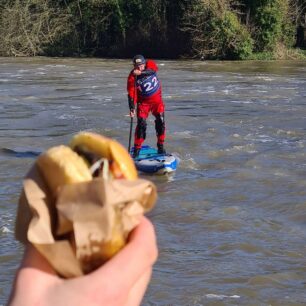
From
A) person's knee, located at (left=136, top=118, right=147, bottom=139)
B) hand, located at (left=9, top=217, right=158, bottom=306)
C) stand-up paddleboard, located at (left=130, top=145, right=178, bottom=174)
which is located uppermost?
hand, located at (left=9, top=217, right=158, bottom=306)

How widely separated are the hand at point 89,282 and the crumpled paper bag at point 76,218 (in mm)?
22

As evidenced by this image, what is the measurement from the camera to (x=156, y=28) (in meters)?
40.3

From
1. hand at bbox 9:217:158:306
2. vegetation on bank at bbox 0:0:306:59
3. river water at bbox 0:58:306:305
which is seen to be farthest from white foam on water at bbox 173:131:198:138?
vegetation on bank at bbox 0:0:306:59

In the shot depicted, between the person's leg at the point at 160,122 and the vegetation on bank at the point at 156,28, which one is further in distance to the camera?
the vegetation on bank at the point at 156,28

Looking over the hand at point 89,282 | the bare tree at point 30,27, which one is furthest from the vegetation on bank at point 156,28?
the hand at point 89,282

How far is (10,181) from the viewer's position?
953 centimetres

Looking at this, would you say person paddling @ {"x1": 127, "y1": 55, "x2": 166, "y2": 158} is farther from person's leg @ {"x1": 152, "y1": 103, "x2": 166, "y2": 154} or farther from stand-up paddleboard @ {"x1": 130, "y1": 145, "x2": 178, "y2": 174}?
stand-up paddleboard @ {"x1": 130, "y1": 145, "x2": 178, "y2": 174}

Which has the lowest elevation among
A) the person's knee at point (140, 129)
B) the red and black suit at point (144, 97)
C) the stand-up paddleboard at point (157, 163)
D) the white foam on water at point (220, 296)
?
the white foam on water at point (220, 296)

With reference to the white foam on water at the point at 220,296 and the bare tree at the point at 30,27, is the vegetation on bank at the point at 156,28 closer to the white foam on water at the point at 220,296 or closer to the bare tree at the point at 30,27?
the bare tree at the point at 30,27

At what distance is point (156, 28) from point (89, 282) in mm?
39911

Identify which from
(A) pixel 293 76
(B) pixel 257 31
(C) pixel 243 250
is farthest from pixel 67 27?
(C) pixel 243 250

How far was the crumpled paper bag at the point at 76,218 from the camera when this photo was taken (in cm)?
114

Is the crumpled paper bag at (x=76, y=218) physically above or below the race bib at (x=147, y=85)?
above

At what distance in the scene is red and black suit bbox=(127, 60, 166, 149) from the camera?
1077cm
